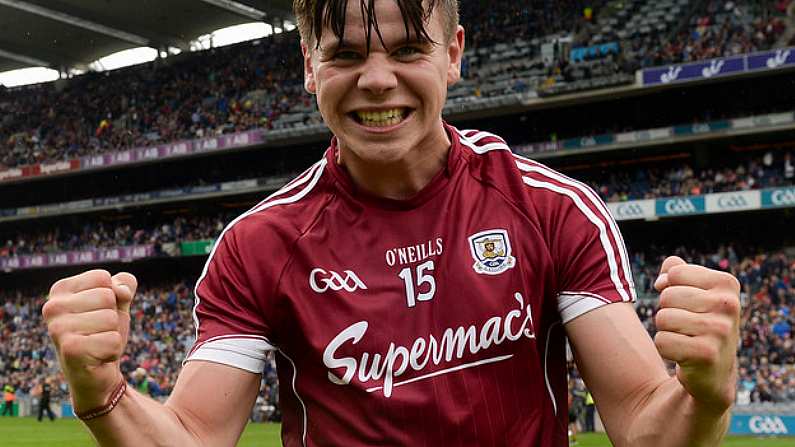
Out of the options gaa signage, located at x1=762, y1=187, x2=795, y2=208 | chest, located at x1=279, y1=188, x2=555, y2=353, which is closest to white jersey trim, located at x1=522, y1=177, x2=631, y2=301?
chest, located at x1=279, y1=188, x2=555, y2=353

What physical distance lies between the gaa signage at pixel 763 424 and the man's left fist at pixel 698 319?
725 inches

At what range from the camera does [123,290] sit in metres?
2.41

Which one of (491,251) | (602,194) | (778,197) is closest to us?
(491,251)

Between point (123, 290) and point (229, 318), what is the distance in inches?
17.9

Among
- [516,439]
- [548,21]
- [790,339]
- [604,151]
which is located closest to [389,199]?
[516,439]

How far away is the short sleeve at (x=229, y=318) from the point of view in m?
2.78

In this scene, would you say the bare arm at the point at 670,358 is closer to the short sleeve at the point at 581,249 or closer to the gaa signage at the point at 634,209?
the short sleeve at the point at 581,249

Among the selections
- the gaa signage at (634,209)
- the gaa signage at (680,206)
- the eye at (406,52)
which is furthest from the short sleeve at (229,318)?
the gaa signage at (634,209)

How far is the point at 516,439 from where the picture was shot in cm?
263

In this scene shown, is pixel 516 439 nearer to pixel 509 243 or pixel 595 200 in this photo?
pixel 509 243

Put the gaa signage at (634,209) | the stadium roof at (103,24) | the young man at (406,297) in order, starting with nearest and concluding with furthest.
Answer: the young man at (406,297), the gaa signage at (634,209), the stadium roof at (103,24)

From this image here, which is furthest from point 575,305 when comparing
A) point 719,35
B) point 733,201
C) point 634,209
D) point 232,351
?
point 719,35

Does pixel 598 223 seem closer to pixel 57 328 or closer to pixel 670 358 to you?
pixel 670 358

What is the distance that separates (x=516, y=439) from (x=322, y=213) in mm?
848
